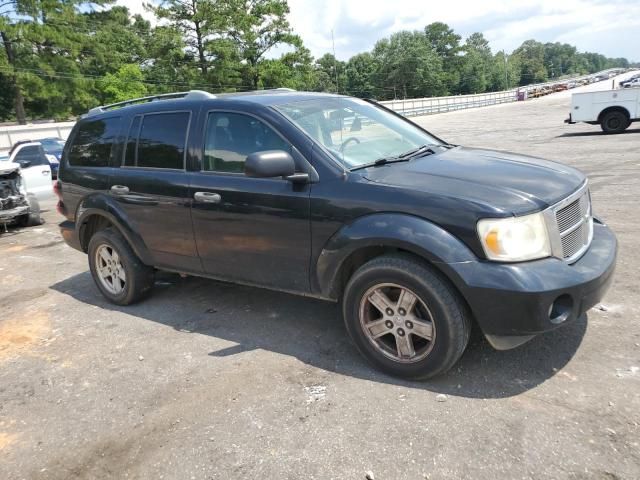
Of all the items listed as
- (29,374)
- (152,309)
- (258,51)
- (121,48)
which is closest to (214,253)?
(152,309)

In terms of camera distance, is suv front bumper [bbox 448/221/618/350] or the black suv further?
the black suv

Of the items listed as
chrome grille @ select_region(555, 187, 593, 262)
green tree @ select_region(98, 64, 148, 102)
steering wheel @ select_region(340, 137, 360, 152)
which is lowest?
chrome grille @ select_region(555, 187, 593, 262)

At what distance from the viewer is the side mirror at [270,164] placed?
3.39 metres

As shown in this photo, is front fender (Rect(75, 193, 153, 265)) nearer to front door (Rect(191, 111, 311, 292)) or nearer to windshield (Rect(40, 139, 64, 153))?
front door (Rect(191, 111, 311, 292))

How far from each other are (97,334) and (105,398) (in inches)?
47.0

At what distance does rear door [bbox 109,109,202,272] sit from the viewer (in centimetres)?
435

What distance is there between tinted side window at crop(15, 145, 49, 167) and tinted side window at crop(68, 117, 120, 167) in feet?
21.8

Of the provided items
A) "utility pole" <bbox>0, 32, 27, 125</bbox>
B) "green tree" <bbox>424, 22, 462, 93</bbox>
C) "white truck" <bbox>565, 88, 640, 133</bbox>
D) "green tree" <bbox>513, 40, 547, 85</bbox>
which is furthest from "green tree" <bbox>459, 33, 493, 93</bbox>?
"white truck" <bbox>565, 88, 640, 133</bbox>

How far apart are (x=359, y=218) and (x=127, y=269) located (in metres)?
2.62

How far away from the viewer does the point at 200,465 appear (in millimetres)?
2764

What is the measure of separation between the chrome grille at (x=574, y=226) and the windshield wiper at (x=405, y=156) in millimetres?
1086

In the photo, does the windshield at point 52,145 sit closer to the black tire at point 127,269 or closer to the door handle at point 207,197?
the black tire at point 127,269

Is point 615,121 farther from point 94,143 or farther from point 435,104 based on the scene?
point 435,104

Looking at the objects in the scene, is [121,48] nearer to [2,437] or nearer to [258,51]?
[258,51]
